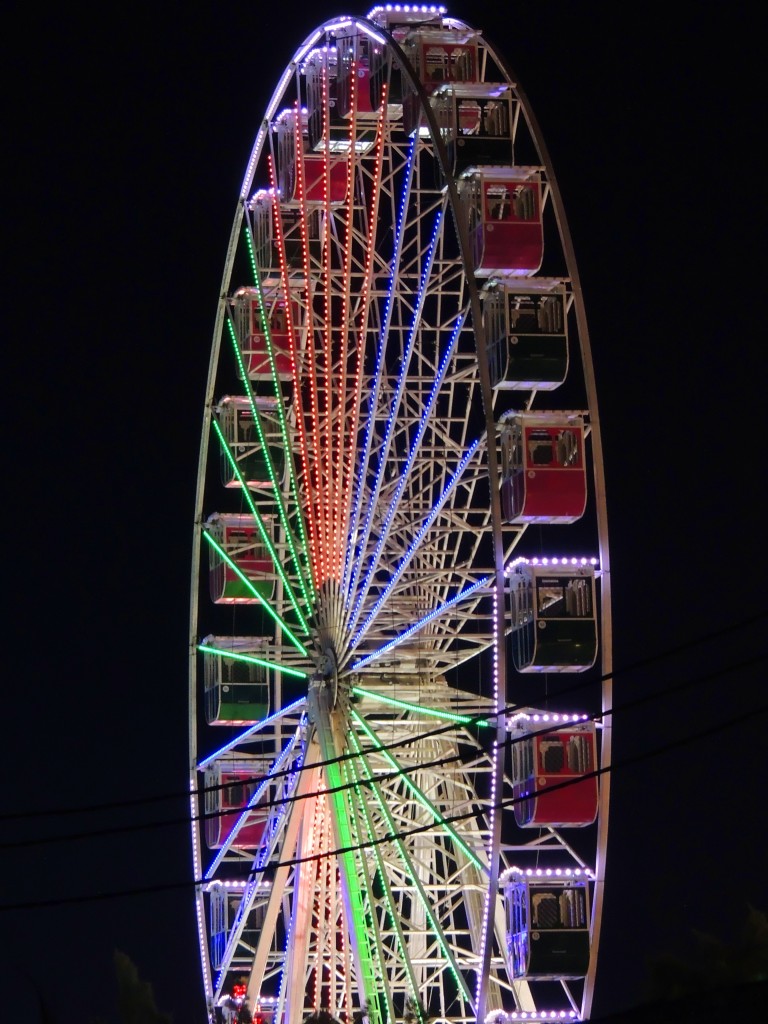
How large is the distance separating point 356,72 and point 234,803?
9481 mm

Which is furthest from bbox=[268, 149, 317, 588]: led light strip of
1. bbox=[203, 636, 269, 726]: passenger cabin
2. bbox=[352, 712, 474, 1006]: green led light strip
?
bbox=[203, 636, 269, 726]: passenger cabin

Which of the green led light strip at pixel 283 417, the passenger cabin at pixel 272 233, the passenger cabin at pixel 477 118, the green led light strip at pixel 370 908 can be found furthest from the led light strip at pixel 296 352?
the passenger cabin at pixel 477 118

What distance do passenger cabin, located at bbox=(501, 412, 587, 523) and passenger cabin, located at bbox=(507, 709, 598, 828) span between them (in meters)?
2.08

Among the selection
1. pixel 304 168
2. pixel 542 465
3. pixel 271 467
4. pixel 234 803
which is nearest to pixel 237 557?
pixel 234 803

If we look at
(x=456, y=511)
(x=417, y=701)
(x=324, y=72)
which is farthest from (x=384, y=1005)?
(x=324, y=72)

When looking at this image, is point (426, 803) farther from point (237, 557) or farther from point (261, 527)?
point (237, 557)

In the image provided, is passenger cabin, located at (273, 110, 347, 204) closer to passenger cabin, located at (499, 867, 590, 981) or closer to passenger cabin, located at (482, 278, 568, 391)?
passenger cabin, located at (482, 278, 568, 391)

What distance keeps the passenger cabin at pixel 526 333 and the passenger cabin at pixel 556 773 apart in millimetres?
3321

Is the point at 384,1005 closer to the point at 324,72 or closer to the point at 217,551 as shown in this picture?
the point at 217,551

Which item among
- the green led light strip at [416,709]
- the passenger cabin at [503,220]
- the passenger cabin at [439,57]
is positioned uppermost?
the passenger cabin at [439,57]

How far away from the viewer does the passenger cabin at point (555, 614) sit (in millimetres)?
29344

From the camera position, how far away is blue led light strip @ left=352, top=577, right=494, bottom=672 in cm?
2908

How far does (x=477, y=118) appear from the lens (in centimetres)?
3064

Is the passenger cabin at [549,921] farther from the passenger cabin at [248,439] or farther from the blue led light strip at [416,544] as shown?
the passenger cabin at [248,439]
